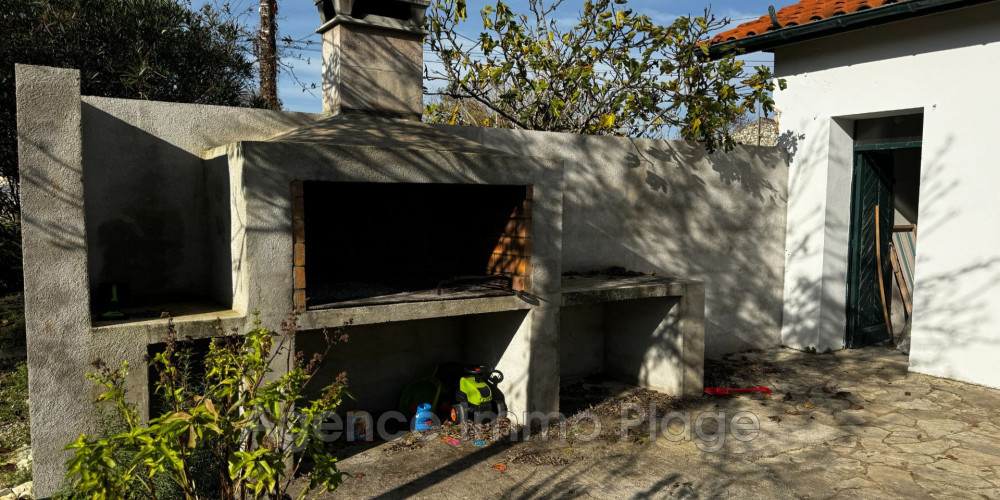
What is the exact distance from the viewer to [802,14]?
27.1 feet

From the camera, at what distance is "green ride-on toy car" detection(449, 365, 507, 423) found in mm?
5598

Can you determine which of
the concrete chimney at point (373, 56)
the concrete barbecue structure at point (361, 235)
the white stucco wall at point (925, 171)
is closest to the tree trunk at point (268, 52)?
the concrete chimney at point (373, 56)

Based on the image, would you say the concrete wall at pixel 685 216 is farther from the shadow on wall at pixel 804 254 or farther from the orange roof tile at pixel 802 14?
the orange roof tile at pixel 802 14

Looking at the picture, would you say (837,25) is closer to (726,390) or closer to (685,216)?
(685,216)

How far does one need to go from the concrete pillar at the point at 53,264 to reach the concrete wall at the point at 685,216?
3.09 metres

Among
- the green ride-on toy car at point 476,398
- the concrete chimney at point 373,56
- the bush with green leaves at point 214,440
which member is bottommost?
the green ride-on toy car at point 476,398

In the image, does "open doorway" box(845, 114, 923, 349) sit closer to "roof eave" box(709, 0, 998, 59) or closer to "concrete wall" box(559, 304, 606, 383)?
"roof eave" box(709, 0, 998, 59)

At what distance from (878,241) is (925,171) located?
59.7 inches

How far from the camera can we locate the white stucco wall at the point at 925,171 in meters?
6.96

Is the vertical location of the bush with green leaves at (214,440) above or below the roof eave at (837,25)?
below

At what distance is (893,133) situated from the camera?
27.5ft

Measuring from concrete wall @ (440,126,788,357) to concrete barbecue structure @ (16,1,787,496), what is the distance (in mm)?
27

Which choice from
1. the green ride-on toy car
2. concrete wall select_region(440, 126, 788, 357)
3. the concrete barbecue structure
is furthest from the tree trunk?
the green ride-on toy car

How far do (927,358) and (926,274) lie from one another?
2.96 feet
